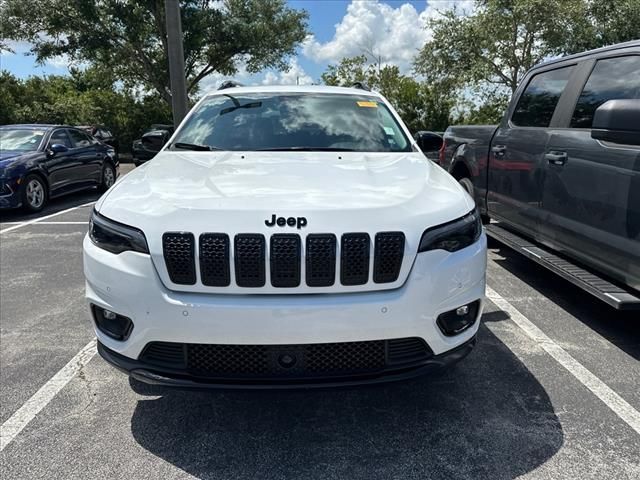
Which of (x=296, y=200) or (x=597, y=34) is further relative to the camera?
(x=597, y=34)

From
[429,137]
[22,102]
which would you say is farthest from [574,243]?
[22,102]

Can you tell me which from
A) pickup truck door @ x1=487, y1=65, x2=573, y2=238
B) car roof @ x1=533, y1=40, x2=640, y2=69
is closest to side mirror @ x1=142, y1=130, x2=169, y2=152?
pickup truck door @ x1=487, y1=65, x2=573, y2=238

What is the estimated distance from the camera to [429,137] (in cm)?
432

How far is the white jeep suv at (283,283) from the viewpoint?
7.34ft

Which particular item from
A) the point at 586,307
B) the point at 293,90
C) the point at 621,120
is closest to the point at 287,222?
the point at 621,120

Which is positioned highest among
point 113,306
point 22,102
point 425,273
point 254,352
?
point 425,273

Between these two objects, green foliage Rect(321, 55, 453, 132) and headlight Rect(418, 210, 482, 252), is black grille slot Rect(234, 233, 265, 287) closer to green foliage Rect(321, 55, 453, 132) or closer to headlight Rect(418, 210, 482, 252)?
headlight Rect(418, 210, 482, 252)

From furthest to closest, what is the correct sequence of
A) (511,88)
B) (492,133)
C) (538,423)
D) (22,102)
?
(22,102) → (511,88) → (492,133) → (538,423)

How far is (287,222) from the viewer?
2281 mm

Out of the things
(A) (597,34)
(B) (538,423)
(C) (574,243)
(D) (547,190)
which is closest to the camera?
A: (B) (538,423)

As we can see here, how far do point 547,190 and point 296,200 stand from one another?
2.66 meters

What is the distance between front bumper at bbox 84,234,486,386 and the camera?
222 cm

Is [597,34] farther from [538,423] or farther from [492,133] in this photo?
[538,423]

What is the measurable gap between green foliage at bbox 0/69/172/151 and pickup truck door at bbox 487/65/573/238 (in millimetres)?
20204
